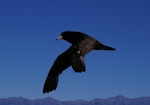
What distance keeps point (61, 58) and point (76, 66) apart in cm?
848

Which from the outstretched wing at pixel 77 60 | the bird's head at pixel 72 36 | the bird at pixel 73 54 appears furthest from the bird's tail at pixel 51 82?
the outstretched wing at pixel 77 60

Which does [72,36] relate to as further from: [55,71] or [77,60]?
[55,71]

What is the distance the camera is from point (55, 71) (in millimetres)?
25844

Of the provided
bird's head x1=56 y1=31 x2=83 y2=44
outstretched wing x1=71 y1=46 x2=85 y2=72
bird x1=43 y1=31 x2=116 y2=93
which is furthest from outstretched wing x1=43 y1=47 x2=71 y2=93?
outstretched wing x1=71 y1=46 x2=85 y2=72

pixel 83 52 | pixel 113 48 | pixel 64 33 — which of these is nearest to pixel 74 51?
pixel 83 52

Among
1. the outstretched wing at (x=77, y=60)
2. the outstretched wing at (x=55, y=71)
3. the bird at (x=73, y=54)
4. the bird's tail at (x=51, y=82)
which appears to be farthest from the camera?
the bird's tail at (x=51, y=82)

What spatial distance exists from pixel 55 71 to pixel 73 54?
8.72m

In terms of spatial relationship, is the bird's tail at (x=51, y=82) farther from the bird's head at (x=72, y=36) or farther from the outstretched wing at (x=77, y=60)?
the outstretched wing at (x=77, y=60)

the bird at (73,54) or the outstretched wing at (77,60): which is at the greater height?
the bird at (73,54)

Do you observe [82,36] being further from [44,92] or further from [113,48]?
[44,92]

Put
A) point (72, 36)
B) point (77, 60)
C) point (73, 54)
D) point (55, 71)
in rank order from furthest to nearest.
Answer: point (55, 71) → point (72, 36) → point (73, 54) → point (77, 60)

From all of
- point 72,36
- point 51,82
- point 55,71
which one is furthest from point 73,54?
point 51,82

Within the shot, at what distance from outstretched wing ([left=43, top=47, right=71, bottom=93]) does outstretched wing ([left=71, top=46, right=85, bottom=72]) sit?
6623 mm

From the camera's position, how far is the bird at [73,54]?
16.5 metres
